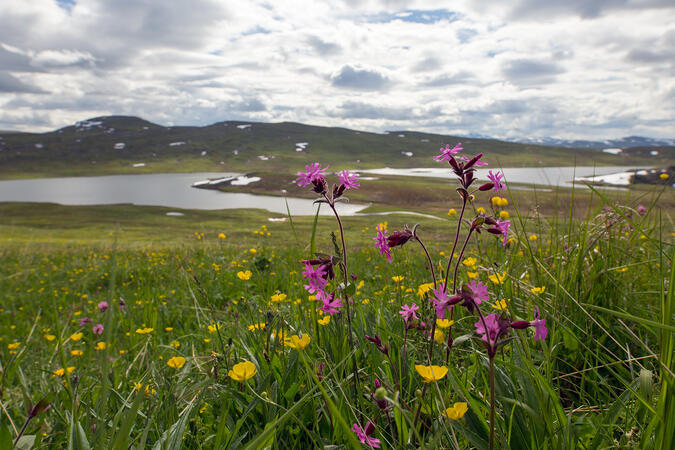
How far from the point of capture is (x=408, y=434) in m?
1.52

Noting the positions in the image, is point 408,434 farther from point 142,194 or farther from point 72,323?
point 142,194

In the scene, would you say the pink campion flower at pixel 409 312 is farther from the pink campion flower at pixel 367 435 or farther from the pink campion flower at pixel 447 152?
the pink campion flower at pixel 447 152

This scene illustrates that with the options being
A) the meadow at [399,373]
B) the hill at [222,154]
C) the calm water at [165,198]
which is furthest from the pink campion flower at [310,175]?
the hill at [222,154]

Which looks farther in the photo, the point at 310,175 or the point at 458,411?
the point at 310,175

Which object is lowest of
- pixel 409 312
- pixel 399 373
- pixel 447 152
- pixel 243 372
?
pixel 399 373

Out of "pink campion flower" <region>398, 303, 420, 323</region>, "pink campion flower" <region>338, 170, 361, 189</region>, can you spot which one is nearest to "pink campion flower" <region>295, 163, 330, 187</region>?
"pink campion flower" <region>338, 170, 361, 189</region>

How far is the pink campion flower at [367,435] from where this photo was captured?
1439 millimetres

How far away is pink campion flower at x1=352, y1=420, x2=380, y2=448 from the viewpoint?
56.7 inches

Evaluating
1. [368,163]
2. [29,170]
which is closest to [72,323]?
[368,163]

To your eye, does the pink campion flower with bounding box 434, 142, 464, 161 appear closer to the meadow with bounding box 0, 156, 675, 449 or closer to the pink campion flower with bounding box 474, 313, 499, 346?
the meadow with bounding box 0, 156, 675, 449

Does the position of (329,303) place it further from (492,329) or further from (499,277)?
(499,277)

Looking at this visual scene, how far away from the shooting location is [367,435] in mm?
1502

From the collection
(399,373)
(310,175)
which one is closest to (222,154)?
(310,175)

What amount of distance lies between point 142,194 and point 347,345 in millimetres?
88461
